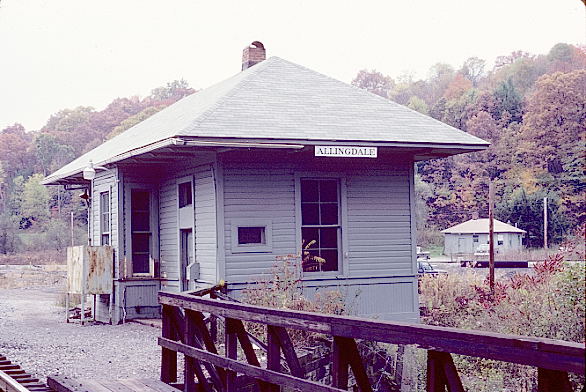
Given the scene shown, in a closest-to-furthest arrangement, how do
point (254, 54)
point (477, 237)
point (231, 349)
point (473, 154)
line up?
1. point (231, 349)
2. point (254, 54)
3. point (473, 154)
4. point (477, 237)

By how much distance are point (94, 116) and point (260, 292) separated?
263 ft

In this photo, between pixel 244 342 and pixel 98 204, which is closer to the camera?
pixel 244 342

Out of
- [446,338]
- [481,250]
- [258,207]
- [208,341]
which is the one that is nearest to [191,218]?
[258,207]

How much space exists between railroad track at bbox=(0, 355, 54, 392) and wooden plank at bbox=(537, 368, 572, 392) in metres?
6.02

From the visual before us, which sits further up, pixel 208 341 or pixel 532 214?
pixel 532 214

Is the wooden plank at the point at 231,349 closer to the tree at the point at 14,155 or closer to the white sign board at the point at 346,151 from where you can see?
the white sign board at the point at 346,151

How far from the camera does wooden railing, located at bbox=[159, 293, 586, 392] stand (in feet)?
12.5

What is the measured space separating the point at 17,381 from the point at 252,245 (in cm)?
544

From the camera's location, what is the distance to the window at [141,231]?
17172 mm

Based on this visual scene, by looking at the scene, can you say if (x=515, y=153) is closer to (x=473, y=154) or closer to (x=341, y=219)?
(x=473, y=154)

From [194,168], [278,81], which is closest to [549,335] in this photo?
[194,168]

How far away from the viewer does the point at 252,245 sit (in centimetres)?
1381

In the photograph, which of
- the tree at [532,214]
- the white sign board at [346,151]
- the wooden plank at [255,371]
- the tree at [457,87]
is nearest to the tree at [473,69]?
the tree at [457,87]

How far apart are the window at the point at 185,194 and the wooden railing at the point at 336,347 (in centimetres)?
716
